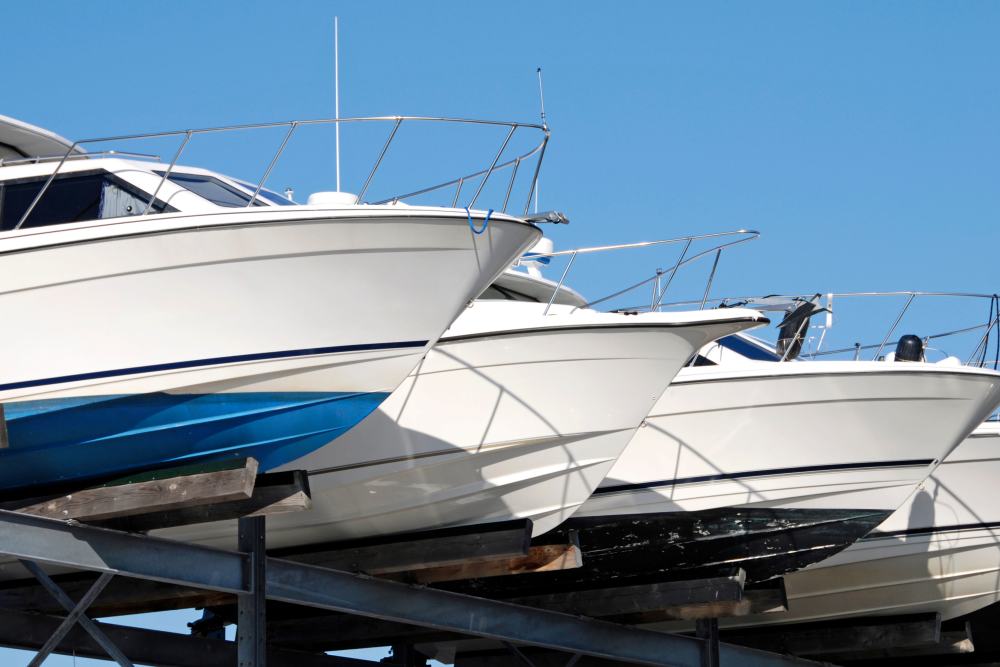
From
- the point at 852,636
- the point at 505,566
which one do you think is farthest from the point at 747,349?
the point at 505,566

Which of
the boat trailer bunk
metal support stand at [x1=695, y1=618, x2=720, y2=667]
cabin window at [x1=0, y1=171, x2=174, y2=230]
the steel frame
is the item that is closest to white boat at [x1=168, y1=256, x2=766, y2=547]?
the boat trailer bunk

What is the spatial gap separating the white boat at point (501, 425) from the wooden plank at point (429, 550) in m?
0.07

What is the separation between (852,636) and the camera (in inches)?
476

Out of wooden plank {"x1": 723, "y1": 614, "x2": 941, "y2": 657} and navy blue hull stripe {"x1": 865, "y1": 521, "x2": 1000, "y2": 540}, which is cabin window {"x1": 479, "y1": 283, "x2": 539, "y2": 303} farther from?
wooden plank {"x1": 723, "y1": 614, "x2": 941, "y2": 657}

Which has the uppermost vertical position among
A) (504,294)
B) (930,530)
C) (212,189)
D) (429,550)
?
(504,294)

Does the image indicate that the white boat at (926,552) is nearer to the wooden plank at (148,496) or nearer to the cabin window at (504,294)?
the cabin window at (504,294)

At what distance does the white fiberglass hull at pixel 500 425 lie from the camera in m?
8.39

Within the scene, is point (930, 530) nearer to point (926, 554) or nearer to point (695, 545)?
point (926, 554)

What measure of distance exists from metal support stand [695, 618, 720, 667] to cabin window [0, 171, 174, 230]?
5.07m

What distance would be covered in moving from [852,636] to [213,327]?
22.6ft

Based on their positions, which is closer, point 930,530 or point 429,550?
point 429,550

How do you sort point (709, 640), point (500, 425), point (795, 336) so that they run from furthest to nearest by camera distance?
point (709, 640), point (795, 336), point (500, 425)

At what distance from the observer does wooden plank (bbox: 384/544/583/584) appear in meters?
8.87

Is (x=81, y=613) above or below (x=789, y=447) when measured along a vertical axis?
below
